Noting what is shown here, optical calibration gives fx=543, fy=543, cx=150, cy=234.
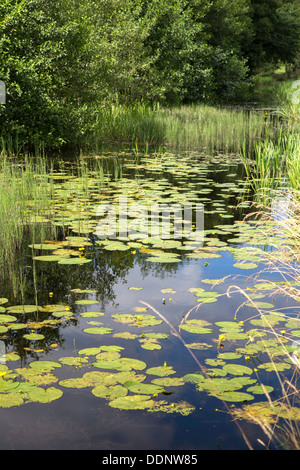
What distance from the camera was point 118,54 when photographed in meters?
18.0

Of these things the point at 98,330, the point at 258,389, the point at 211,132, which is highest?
the point at 211,132

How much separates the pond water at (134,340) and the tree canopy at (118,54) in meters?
4.19

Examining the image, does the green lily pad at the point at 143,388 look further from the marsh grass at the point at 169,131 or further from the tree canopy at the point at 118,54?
the marsh grass at the point at 169,131

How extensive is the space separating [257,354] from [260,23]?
3109cm

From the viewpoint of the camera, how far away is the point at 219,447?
2453 millimetres

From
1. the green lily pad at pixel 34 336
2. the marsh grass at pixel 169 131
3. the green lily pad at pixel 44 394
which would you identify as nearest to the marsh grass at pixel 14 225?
the green lily pad at pixel 34 336

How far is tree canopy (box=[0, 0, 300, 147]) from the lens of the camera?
9.64m

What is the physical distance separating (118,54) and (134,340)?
16.1 m

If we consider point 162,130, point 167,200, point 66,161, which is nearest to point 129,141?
point 162,130

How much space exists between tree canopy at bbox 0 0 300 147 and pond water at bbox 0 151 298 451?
4.19m

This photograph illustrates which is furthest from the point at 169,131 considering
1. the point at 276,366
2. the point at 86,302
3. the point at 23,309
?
the point at 276,366

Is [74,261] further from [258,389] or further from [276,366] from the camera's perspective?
[258,389]

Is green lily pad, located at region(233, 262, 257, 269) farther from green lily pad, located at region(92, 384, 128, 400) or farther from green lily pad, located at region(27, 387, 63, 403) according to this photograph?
green lily pad, located at region(27, 387, 63, 403)

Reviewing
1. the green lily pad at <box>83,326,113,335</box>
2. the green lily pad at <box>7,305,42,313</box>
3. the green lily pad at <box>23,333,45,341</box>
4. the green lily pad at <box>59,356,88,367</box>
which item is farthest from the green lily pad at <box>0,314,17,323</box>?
the green lily pad at <box>59,356,88,367</box>
